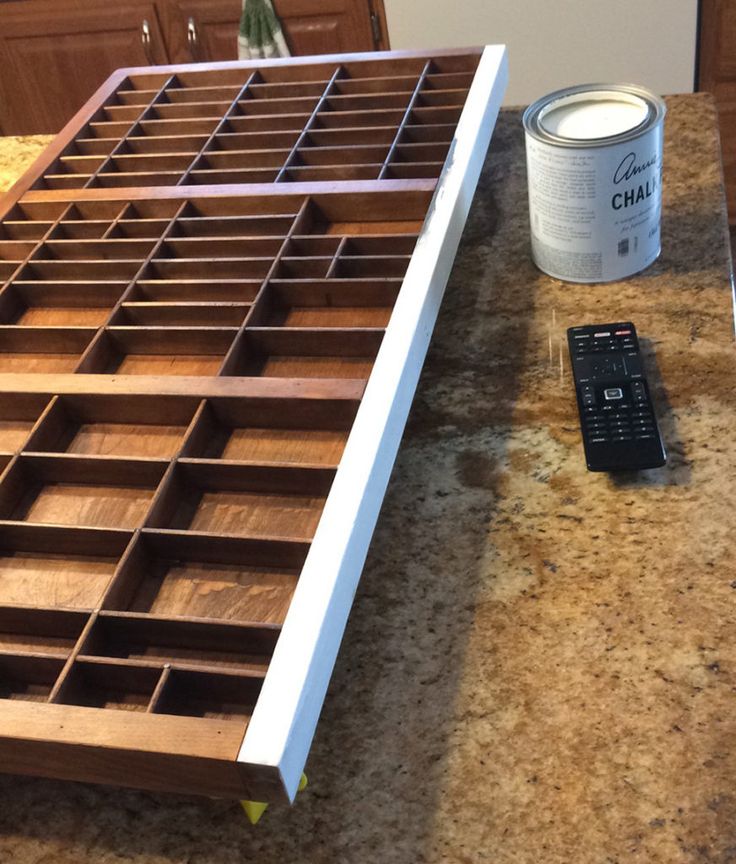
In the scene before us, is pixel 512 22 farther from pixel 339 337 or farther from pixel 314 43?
pixel 339 337

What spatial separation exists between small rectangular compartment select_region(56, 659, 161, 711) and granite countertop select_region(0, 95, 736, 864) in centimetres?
6

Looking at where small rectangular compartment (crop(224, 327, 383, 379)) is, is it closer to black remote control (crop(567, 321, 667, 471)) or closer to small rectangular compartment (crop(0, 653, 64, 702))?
black remote control (crop(567, 321, 667, 471))

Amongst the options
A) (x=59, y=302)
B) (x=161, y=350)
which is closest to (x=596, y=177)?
(x=161, y=350)

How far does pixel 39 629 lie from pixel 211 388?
0.23m

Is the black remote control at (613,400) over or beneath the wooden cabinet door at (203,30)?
over

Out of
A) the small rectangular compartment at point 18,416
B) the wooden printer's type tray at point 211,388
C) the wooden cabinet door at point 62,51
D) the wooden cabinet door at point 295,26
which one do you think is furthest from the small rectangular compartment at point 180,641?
the wooden cabinet door at point 62,51

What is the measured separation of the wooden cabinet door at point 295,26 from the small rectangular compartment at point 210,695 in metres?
1.78

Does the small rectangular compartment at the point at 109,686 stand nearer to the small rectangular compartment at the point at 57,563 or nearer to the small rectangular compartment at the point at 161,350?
the small rectangular compartment at the point at 57,563

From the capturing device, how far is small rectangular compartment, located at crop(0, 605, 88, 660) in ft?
2.03

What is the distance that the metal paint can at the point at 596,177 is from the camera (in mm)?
837

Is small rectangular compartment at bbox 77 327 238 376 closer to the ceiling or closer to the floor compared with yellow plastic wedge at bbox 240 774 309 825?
closer to the ceiling

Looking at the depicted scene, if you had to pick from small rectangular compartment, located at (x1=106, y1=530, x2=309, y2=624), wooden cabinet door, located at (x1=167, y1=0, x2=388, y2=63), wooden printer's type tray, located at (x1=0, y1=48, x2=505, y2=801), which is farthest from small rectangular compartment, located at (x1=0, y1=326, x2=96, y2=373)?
wooden cabinet door, located at (x1=167, y1=0, x2=388, y2=63)

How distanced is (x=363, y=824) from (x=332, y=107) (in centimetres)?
85

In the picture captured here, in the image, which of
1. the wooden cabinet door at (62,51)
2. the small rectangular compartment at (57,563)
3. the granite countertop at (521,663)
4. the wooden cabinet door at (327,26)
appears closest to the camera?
the granite countertop at (521,663)
